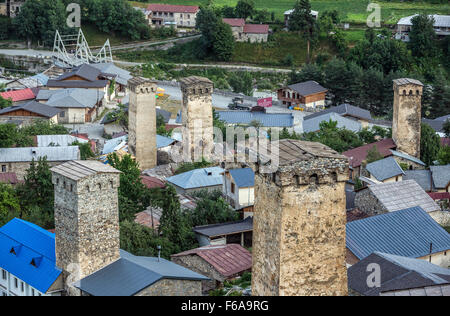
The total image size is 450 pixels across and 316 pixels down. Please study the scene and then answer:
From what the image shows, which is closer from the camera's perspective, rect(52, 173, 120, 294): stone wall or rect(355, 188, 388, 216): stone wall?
rect(52, 173, 120, 294): stone wall

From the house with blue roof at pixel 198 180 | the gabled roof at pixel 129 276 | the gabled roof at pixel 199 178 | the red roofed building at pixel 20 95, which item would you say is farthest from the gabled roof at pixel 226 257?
the red roofed building at pixel 20 95

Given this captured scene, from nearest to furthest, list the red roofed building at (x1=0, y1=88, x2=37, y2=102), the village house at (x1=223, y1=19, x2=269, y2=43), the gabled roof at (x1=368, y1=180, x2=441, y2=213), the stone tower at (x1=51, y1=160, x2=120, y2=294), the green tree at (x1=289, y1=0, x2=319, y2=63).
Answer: the stone tower at (x1=51, y1=160, x2=120, y2=294)
the gabled roof at (x1=368, y1=180, x2=441, y2=213)
the red roofed building at (x1=0, y1=88, x2=37, y2=102)
the green tree at (x1=289, y1=0, x2=319, y2=63)
the village house at (x1=223, y1=19, x2=269, y2=43)

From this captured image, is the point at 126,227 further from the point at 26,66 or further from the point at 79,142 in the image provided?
the point at 26,66

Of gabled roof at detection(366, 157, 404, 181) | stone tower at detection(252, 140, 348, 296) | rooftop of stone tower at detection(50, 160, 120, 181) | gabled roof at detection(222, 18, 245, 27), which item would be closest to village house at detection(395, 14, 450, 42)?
gabled roof at detection(222, 18, 245, 27)

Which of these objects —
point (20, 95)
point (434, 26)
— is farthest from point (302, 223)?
point (434, 26)

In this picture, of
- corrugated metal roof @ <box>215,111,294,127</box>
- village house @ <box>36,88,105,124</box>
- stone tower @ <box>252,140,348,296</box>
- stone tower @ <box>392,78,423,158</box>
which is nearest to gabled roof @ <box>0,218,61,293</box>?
stone tower @ <box>252,140,348,296</box>

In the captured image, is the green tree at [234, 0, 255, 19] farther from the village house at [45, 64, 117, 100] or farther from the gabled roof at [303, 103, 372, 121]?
the gabled roof at [303, 103, 372, 121]

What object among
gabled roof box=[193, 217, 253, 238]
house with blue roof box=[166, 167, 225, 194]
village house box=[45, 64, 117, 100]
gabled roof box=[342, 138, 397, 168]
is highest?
village house box=[45, 64, 117, 100]

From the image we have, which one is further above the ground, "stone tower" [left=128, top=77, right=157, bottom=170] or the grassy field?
the grassy field

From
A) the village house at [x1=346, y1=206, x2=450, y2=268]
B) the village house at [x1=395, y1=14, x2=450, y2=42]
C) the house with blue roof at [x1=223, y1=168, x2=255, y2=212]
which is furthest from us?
the village house at [x1=395, y1=14, x2=450, y2=42]
